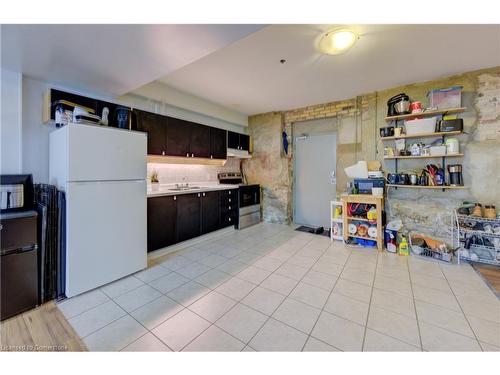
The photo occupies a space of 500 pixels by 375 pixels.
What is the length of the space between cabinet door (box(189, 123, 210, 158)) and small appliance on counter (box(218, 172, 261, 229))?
2.80 feet

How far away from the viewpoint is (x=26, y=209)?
190 centimetres

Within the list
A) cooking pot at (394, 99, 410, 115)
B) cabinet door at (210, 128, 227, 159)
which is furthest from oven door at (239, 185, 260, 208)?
cooking pot at (394, 99, 410, 115)

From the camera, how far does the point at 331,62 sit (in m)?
2.49

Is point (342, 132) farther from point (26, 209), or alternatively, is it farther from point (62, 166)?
point (26, 209)

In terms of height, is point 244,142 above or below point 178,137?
above

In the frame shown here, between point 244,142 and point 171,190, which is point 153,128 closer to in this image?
point 171,190

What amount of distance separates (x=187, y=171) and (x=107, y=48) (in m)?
2.41

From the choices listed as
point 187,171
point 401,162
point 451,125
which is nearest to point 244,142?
point 187,171

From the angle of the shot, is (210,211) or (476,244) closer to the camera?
(476,244)

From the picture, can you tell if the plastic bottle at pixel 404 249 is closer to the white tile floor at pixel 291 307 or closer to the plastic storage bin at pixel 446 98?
the white tile floor at pixel 291 307

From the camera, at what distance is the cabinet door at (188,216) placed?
309cm

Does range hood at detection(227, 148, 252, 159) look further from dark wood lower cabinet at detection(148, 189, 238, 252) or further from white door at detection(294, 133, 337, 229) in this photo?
white door at detection(294, 133, 337, 229)

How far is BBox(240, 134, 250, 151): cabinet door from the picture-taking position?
473 cm

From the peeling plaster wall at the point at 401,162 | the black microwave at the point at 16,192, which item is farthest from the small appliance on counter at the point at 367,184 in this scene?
the black microwave at the point at 16,192
